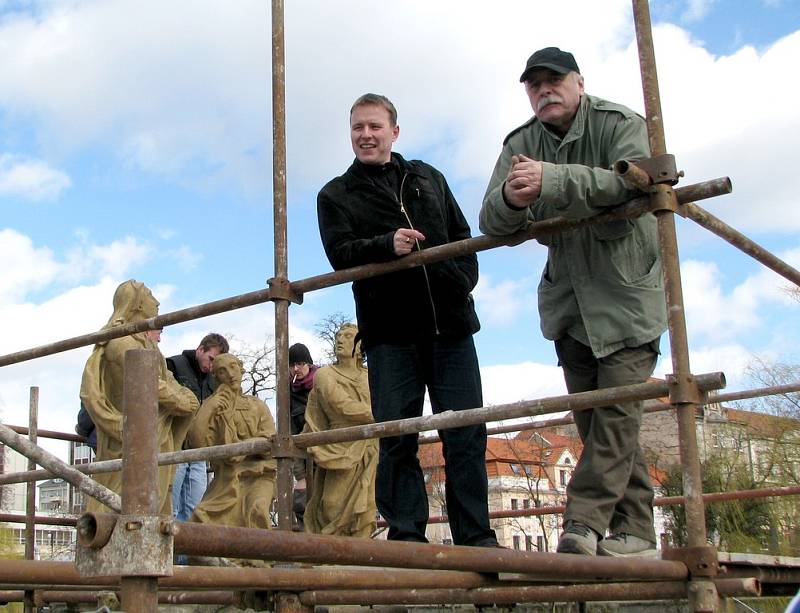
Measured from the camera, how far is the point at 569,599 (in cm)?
344

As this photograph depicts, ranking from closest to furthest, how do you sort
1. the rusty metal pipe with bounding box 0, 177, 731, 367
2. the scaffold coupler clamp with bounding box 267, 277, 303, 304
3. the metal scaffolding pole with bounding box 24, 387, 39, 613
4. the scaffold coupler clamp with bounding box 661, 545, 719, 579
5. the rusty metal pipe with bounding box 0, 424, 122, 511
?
the rusty metal pipe with bounding box 0, 424, 122, 511 < the scaffold coupler clamp with bounding box 661, 545, 719, 579 < the rusty metal pipe with bounding box 0, 177, 731, 367 < the scaffold coupler clamp with bounding box 267, 277, 303, 304 < the metal scaffolding pole with bounding box 24, 387, 39, 613

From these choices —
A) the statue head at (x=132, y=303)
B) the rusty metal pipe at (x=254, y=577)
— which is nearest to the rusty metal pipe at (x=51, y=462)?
the rusty metal pipe at (x=254, y=577)

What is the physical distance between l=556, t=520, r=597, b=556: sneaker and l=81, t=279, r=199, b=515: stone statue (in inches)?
134

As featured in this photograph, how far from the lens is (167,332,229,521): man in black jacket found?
27.6 feet

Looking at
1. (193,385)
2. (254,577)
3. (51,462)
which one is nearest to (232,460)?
(193,385)

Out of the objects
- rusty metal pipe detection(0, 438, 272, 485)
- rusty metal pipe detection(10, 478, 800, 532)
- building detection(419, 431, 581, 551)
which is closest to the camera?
rusty metal pipe detection(0, 438, 272, 485)

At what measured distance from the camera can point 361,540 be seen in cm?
248

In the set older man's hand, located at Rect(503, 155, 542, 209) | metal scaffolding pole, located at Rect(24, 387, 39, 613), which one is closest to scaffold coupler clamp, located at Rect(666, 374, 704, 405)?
older man's hand, located at Rect(503, 155, 542, 209)

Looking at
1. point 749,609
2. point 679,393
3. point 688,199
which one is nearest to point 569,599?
point 679,393

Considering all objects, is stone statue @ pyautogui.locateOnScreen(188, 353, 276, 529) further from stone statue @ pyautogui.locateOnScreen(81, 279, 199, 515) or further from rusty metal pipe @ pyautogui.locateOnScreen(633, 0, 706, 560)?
rusty metal pipe @ pyautogui.locateOnScreen(633, 0, 706, 560)

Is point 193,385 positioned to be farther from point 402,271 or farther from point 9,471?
point 9,471

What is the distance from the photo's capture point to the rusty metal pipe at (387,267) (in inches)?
136

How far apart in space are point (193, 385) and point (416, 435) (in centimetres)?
479

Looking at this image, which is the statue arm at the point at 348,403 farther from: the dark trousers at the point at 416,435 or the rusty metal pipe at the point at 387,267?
→ the dark trousers at the point at 416,435
